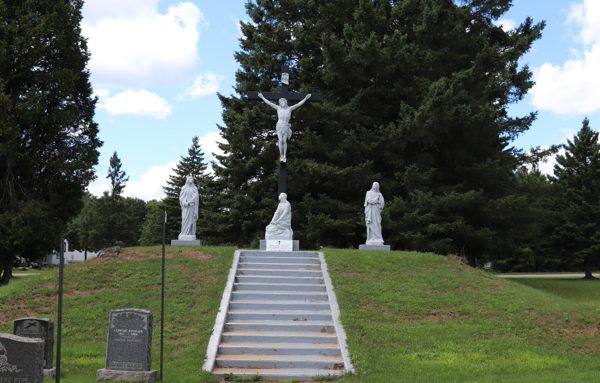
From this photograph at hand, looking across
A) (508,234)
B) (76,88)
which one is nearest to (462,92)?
(508,234)

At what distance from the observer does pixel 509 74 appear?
22.2 meters

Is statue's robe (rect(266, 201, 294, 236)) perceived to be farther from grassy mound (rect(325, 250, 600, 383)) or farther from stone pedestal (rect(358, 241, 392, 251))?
stone pedestal (rect(358, 241, 392, 251))

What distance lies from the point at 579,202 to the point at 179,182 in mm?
30895

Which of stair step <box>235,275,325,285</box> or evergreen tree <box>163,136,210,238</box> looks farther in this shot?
evergreen tree <box>163,136,210,238</box>

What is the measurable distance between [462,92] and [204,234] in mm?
14984

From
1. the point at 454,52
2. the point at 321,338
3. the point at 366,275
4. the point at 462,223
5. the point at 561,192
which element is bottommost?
the point at 321,338

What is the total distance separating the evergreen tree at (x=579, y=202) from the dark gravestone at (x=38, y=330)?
3289 cm

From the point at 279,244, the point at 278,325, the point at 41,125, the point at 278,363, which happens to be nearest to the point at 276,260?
the point at 279,244

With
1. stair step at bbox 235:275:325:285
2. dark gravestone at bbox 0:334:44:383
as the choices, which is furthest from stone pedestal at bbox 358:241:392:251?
dark gravestone at bbox 0:334:44:383

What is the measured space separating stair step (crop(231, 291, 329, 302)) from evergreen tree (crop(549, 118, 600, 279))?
26965mm

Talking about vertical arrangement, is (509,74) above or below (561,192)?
above

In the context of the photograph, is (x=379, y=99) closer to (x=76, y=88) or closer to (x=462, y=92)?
(x=462, y=92)

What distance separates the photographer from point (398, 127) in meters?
23.2

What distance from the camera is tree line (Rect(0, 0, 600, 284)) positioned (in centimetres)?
2227
